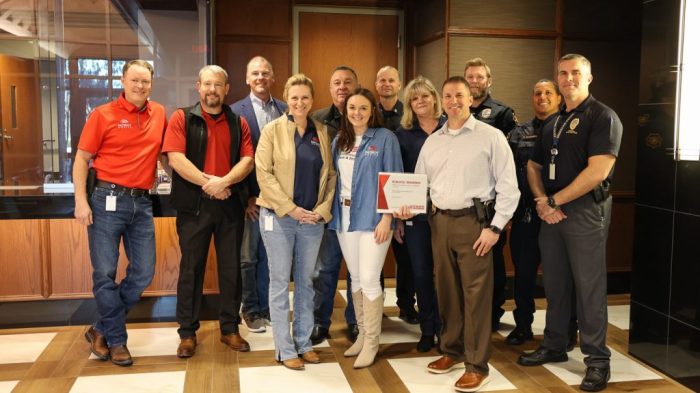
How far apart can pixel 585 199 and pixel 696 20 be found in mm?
1165

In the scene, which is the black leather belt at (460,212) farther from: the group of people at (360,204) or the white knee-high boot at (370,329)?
the white knee-high boot at (370,329)

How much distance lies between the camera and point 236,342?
152 inches

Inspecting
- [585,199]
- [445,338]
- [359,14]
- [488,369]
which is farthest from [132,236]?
[359,14]

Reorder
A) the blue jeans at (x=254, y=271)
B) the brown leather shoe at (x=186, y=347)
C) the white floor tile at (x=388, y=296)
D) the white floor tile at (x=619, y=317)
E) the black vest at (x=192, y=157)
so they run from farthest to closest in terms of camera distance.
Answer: the white floor tile at (x=388, y=296) → the white floor tile at (x=619, y=317) → the blue jeans at (x=254, y=271) → the brown leather shoe at (x=186, y=347) → the black vest at (x=192, y=157)

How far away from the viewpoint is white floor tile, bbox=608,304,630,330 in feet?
14.8

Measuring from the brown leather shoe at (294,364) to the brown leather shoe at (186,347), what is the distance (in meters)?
0.61

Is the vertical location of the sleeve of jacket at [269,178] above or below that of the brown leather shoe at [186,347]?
above

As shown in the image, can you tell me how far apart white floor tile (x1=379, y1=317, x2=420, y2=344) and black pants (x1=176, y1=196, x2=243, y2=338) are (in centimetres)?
105

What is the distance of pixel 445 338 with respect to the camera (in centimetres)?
356

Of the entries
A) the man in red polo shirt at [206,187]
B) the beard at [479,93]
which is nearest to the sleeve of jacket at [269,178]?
the man in red polo shirt at [206,187]

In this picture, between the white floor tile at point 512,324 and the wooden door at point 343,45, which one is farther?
the wooden door at point 343,45

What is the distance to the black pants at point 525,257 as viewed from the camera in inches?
156

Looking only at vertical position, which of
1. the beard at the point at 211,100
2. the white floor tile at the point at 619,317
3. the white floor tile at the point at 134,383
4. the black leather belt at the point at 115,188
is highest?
the beard at the point at 211,100

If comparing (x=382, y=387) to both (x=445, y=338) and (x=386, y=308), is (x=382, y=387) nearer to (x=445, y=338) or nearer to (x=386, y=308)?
(x=445, y=338)
